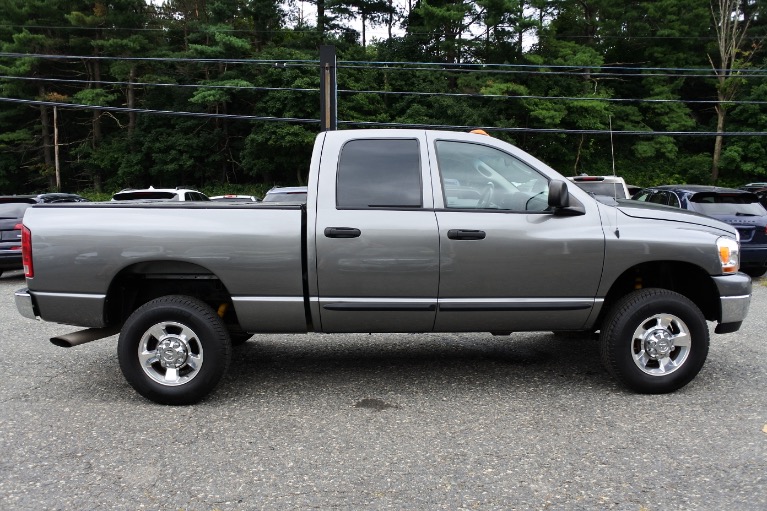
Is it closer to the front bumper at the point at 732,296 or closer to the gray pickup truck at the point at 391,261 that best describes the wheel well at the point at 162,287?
the gray pickup truck at the point at 391,261

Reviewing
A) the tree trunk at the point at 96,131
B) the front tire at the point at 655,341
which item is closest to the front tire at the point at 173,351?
the front tire at the point at 655,341

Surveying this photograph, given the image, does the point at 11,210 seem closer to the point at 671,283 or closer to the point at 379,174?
the point at 379,174

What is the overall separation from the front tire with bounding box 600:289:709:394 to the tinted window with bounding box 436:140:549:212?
3.49 ft

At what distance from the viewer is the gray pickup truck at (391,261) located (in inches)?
167

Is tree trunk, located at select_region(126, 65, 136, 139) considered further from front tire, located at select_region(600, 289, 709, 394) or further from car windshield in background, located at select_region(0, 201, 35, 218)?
front tire, located at select_region(600, 289, 709, 394)

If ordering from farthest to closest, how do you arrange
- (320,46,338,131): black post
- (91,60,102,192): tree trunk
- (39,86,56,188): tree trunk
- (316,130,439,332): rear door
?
(39,86,56,188): tree trunk → (91,60,102,192): tree trunk → (320,46,338,131): black post → (316,130,439,332): rear door

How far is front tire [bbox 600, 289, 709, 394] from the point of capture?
4379 millimetres

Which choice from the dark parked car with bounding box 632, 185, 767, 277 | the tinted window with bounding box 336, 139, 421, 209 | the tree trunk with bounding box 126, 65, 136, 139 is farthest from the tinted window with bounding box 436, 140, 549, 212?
the tree trunk with bounding box 126, 65, 136, 139

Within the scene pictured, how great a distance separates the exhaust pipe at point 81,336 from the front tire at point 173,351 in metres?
0.38

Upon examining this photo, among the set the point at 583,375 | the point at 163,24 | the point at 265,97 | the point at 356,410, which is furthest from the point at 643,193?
the point at 163,24

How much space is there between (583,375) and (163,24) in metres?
41.1

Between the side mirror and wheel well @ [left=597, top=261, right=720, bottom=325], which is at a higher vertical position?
the side mirror

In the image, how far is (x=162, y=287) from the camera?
4.70 metres

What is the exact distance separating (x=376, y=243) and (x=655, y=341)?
2274mm
